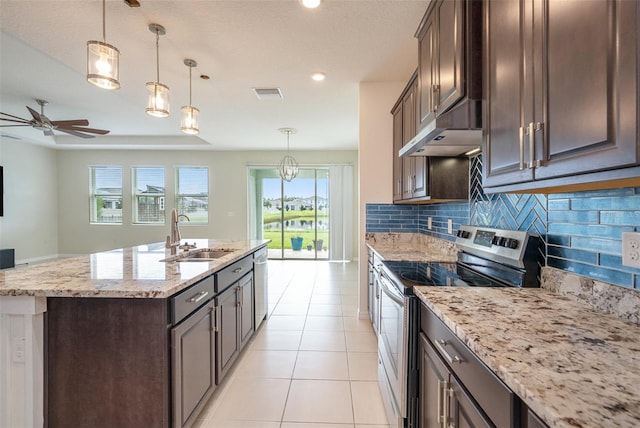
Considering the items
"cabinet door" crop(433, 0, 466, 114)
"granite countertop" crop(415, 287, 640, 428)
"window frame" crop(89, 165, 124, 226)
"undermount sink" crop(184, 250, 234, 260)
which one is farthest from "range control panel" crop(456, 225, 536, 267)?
"window frame" crop(89, 165, 124, 226)

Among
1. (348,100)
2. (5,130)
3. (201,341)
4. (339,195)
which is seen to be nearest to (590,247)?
(201,341)

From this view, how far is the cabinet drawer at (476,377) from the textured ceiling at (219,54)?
2087mm

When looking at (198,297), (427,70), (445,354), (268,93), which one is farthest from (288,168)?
(445,354)

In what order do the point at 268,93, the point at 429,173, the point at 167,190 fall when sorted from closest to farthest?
the point at 429,173 → the point at 268,93 → the point at 167,190

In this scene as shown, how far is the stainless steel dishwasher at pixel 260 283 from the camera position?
289 cm

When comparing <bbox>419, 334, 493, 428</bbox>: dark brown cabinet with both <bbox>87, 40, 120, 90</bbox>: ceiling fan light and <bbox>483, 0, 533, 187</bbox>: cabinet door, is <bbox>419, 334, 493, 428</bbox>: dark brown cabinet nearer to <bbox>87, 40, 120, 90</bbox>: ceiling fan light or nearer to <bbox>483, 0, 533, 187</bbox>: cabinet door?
<bbox>483, 0, 533, 187</bbox>: cabinet door

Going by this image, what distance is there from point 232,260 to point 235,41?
1.80 metres

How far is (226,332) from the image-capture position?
6.84 ft

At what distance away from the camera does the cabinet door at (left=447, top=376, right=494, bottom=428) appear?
32.1 inches

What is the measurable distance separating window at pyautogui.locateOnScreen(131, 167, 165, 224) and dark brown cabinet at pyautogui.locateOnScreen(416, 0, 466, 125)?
692cm

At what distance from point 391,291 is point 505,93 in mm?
1132

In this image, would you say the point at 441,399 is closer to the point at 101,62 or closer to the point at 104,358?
the point at 104,358

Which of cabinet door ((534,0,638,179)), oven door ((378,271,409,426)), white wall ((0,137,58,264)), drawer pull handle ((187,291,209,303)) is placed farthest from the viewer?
white wall ((0,137,58,264))

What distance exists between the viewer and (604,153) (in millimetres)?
725
